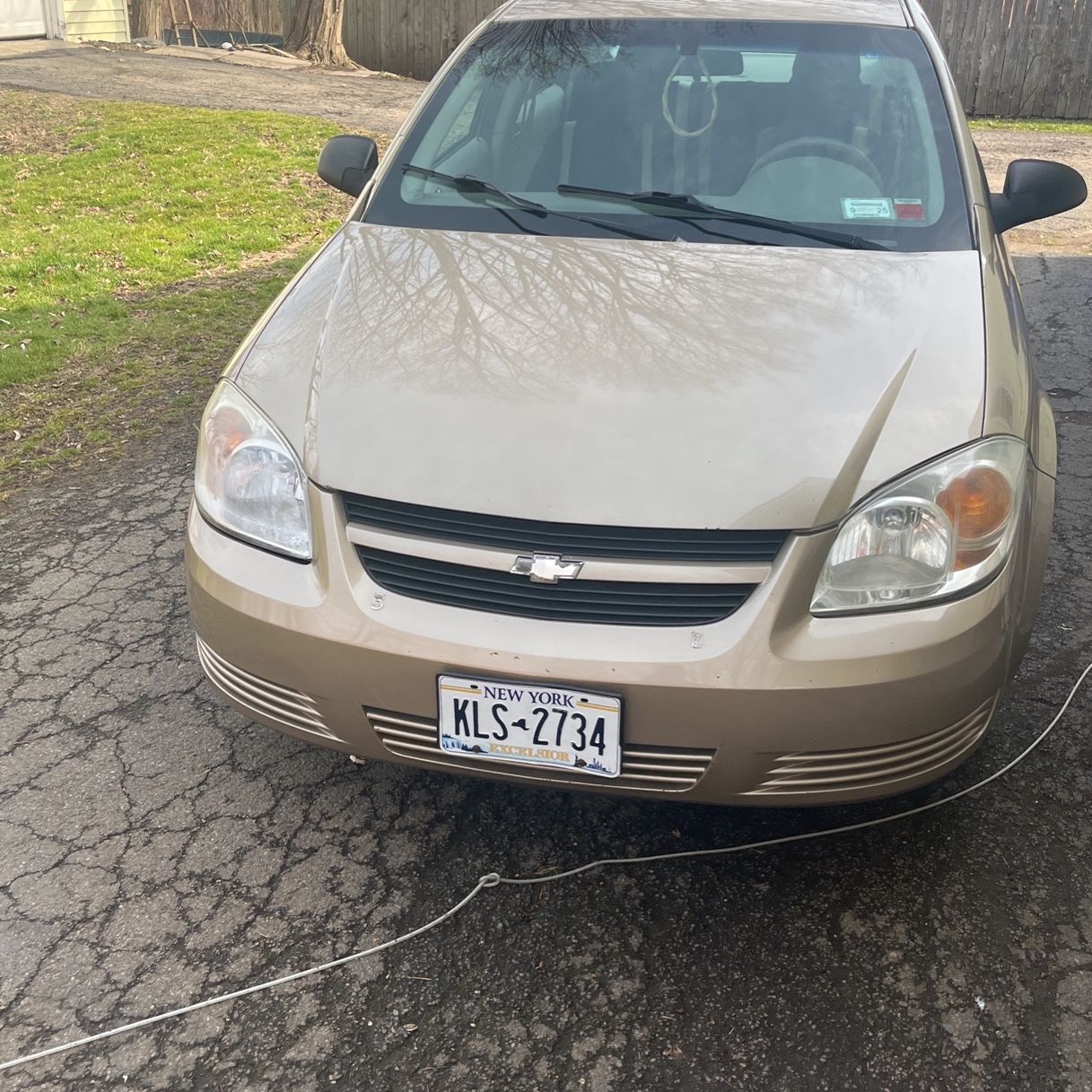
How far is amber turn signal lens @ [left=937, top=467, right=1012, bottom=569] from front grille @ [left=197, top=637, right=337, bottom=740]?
127 centimetres

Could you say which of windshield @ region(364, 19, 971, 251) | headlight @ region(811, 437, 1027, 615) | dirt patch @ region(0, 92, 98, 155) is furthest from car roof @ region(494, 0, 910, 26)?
dirt patch @ region(0, 92, 98, 155)

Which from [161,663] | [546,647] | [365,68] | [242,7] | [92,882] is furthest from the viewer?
[242,7]

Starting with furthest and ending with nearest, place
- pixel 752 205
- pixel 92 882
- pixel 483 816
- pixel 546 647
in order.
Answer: pixel 752 205 → pixel 483 816 → pixel 92 882 → pixel 546 647

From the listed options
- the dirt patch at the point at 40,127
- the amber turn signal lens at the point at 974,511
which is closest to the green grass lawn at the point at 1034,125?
the dirt patch at the point at 40,127

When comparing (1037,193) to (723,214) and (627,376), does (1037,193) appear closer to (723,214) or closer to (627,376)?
(723,214)

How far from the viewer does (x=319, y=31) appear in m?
15.7

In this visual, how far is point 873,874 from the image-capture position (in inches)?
95.3

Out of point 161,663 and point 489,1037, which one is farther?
point 161,663

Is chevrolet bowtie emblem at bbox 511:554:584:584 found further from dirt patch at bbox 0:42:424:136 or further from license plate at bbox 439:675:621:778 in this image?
dirt patch at bbox 0:42:424:136

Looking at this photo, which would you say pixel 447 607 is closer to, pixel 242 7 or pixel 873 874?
pixel 873 874

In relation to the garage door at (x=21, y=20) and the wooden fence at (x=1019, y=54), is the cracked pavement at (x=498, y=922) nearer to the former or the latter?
the wooden fence at (x=1019, y=54)

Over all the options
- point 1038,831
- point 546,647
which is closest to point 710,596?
point 546,647

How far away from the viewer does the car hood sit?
2051 mm

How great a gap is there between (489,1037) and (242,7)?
19.8 meters
